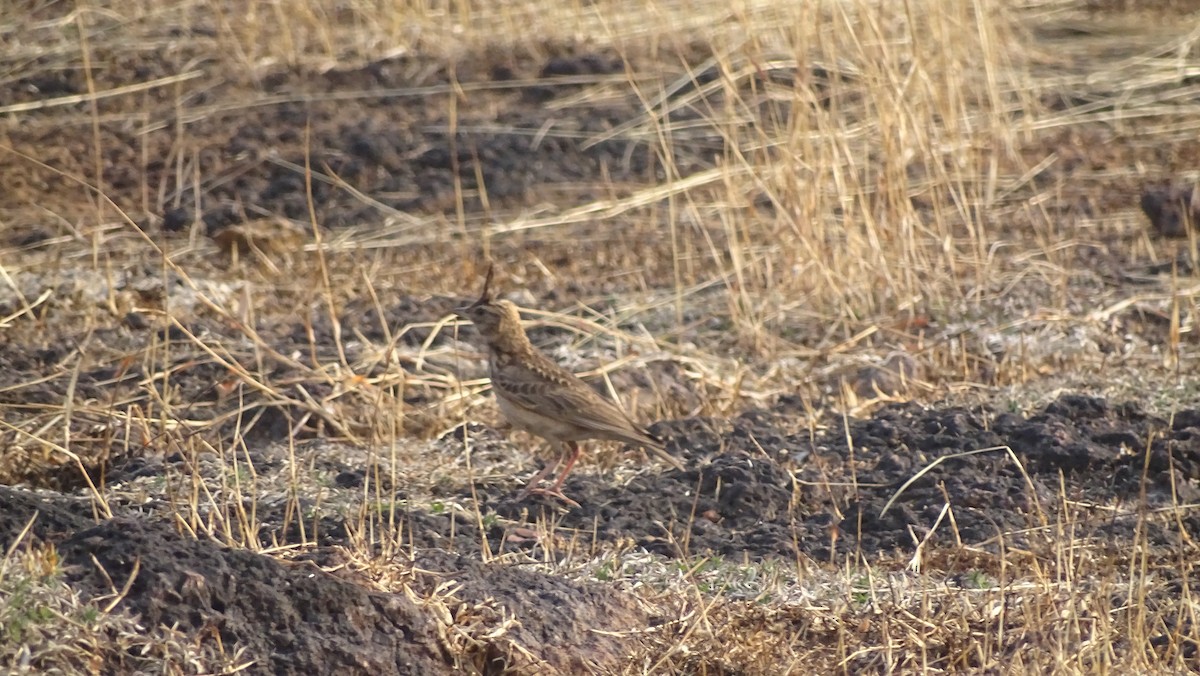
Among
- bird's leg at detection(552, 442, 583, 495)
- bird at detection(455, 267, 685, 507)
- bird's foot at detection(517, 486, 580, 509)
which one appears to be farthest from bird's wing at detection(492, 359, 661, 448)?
bird's foot at detection(517, 486, 580, 509)

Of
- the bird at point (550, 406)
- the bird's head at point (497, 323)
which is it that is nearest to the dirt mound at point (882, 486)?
the bird at point (550, 406)

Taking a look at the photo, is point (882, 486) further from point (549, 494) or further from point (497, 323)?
point (497, 323)

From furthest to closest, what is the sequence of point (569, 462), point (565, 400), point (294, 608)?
point (569, 462)
point (565, 400)
point (294, 608)

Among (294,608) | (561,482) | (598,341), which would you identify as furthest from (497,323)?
(294,608)

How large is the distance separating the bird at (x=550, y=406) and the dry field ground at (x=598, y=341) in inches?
7.0

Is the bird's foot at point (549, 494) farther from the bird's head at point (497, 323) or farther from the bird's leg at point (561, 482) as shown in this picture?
the bird's head at point (497, 323)

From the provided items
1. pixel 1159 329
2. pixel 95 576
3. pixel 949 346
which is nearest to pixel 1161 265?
pixel 1159 329

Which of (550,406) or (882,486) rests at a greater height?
(550,406)

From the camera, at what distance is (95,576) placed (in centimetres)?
406

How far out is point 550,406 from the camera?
20.4 ft

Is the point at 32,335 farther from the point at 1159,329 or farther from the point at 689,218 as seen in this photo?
the point at 1159,329

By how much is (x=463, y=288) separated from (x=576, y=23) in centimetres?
504

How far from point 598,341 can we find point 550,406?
1.94 metres

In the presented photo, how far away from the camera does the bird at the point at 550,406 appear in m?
6.12
